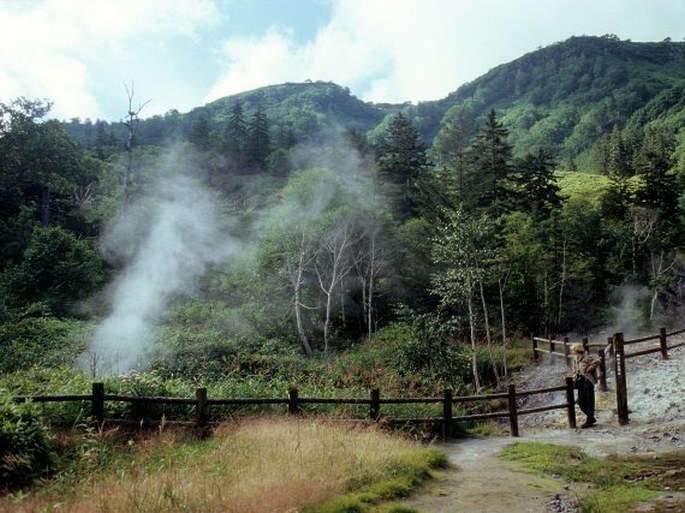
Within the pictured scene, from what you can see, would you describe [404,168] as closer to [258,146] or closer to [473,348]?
[473,348]

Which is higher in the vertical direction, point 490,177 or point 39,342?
point 490,177

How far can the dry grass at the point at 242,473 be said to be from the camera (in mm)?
5078

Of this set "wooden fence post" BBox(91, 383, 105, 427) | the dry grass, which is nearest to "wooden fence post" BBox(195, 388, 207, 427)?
the dry grass

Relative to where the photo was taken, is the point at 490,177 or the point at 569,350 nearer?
the point at 569,350

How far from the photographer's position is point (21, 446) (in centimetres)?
648

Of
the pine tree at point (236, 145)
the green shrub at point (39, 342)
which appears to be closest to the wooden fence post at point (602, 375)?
the green shrub at point (39, 342)

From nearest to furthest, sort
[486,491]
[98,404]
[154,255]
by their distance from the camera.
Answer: [486,491] < [98,404] < [154,255]

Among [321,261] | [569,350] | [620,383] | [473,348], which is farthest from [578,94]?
[620,383]

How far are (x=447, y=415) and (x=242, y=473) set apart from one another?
22.8 feet

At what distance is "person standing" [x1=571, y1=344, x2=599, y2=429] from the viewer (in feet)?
41.5

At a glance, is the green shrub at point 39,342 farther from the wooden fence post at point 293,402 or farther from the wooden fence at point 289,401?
the wooden fence post at point 293,402

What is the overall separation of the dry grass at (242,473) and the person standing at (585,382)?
614 cm

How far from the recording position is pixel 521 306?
31.0m

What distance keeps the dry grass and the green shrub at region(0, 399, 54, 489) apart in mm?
591
